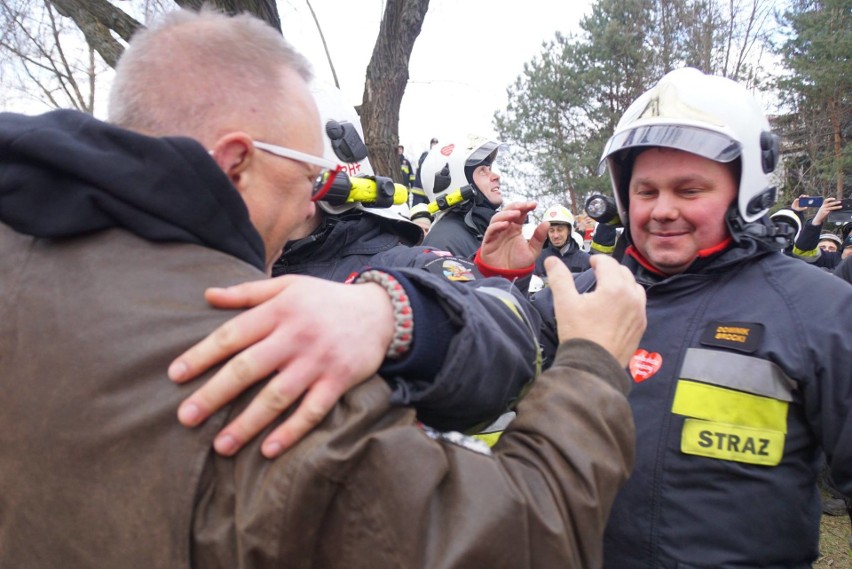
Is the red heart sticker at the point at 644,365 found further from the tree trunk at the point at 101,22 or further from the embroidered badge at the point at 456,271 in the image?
the tree trunk at the point at 101,22

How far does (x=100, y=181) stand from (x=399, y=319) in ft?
1.72

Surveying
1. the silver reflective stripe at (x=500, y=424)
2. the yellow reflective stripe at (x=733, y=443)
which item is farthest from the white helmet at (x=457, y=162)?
the silver reflective stripe at (x=500, y=424)

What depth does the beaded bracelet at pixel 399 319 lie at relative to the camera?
3.41 ft

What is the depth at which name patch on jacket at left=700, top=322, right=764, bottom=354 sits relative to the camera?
1.81m

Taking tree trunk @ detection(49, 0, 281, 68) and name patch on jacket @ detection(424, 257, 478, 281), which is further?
tree trunk @ detection(49, 0, 281, 68)

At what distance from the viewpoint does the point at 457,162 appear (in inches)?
201

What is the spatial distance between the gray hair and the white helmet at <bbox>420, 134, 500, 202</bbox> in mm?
3809

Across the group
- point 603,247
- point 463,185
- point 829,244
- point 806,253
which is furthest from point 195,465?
point 829,244

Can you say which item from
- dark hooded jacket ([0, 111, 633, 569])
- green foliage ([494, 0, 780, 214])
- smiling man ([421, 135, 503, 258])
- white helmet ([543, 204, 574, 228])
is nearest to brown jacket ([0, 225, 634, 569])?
dark hooded jacket ([0, 111, 633, 569])

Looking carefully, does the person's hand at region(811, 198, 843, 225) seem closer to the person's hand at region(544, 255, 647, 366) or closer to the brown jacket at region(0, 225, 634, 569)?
the person's hand at region(544, 255, 647, 366)

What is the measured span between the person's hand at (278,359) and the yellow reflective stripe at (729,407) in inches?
49.6

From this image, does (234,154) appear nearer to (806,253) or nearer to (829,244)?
(806,253)

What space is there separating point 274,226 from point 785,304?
1519 mm

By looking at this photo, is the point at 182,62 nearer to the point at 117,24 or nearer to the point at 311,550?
the point at 311,550
